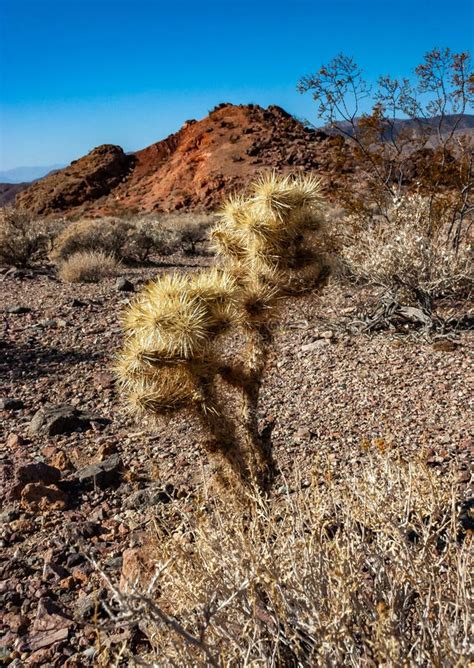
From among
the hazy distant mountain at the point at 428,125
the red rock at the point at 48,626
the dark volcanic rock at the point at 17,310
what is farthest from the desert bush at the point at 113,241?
the red rock at the point at 48,626

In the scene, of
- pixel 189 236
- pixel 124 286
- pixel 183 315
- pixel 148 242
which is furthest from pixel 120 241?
pixel 183 315

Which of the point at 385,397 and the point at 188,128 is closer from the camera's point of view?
the point at 385,397

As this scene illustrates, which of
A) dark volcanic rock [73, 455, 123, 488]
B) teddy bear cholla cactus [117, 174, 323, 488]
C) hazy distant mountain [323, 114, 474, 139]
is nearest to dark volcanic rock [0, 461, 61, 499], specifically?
dark volcanic rock [73, 455, 123, 488]

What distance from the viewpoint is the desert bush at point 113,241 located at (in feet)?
50.1

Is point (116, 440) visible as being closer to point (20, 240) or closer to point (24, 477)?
point (24, 477)

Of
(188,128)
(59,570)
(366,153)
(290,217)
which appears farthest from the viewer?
(188,128)

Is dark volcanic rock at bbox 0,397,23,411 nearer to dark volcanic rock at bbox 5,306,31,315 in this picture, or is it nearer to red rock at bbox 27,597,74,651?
red rock at bbox 27,597,74,651

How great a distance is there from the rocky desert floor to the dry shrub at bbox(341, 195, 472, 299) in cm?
74

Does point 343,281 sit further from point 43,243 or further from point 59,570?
point 43,243

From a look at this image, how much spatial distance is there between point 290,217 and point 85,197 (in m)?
43.6

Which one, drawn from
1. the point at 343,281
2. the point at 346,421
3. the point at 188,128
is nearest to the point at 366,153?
the point at 343,281

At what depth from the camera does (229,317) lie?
3.81 meters

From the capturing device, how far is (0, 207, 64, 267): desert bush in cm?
1451

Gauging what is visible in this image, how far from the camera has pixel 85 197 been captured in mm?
44969
